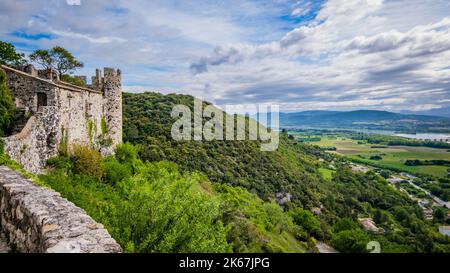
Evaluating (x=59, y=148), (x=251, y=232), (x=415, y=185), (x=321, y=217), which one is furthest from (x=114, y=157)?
(x=415, y=185)

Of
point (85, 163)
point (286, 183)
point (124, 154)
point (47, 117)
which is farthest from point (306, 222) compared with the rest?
point (47, 117)

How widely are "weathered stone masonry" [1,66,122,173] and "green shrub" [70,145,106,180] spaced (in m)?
0.69

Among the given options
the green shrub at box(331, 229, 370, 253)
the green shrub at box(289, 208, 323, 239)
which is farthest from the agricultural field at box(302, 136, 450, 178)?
the green shrub at box(289, 208, 323, 239)

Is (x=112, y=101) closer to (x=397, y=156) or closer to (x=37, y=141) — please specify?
(x=37, y=141)

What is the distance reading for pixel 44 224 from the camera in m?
4.43

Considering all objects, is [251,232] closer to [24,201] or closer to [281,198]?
[24,201]

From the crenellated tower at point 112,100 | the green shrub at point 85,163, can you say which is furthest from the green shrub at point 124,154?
the green shrub at point 85,163

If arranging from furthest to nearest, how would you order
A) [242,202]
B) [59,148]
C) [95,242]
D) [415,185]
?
[415,185]
[242,202]
[59,148]
[95,242]

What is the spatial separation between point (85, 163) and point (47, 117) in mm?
2977

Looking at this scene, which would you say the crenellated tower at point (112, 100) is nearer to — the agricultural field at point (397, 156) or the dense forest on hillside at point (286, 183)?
the dense forest on hillside at point (286, 183)

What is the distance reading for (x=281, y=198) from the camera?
4622 cm

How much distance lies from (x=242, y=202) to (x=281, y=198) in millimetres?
15481

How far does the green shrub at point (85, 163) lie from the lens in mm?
14758

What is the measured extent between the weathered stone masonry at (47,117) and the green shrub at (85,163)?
69 cm
